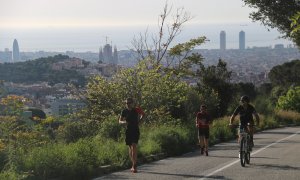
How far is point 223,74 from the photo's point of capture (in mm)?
39969

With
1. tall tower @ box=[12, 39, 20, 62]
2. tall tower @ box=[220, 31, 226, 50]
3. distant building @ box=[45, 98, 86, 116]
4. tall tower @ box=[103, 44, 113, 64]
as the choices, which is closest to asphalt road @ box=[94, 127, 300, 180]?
distant building @ box=[45, 98, 86, 116]

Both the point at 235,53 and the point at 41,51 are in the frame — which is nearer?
the point at 41,51

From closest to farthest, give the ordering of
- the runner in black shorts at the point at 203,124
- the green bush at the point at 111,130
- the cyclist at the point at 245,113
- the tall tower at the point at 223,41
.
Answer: the cyclist at the point at 245,113, the runner in black shorts at the point at 203,124, the green bush at the point at 111,130, the tall tower at the point at 223,41

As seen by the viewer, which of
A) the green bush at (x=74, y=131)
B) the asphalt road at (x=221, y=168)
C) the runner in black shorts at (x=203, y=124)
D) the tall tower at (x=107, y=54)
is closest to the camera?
the asphalt road at (x=221, y=168)

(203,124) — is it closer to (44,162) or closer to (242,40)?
(44,162)

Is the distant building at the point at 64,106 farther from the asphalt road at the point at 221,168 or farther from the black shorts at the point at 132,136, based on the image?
the black shorts at the point at 132,136

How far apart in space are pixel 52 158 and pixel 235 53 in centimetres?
10710

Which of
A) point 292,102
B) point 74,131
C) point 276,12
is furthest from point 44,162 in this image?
point 292,102

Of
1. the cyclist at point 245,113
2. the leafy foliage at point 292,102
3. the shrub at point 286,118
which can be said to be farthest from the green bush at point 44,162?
the leafy foliage at point 292,102

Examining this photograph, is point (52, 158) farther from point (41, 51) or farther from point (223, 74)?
point (41, 51)

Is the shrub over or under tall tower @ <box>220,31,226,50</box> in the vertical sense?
under

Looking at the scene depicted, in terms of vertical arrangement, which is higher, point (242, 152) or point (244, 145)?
point (244, 145)

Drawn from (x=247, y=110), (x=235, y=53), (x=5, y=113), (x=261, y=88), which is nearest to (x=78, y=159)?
(x=5, y=113)

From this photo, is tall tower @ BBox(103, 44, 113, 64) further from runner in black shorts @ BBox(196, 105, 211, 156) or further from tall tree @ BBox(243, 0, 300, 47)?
runner in black shorts @ BBox(196, 105, 211, 156)
